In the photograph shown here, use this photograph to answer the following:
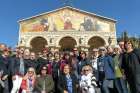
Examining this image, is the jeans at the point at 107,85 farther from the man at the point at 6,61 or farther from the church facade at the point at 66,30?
the church facade at the point at 66,30

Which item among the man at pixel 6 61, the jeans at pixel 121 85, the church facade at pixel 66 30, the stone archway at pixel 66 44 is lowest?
the jeans at pixel 121 85

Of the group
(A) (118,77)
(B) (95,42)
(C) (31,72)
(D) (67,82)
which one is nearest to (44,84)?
(C) (31,72)

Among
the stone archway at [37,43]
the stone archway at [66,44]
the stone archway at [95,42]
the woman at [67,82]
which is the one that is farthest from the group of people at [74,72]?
the stone archway at [66,44]

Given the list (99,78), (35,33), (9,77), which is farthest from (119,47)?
(35,33)

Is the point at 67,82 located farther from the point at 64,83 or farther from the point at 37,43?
the point at 37,43

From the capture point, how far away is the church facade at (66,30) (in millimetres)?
31719

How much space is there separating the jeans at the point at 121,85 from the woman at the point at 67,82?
1.09m

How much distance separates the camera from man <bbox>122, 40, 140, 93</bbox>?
6342 mm

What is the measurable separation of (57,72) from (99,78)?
1303 mm

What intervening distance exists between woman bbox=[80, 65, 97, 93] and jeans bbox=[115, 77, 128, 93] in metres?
0.59

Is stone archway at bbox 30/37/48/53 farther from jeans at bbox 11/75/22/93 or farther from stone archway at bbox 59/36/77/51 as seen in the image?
jeans at bbox 11/75/22/93

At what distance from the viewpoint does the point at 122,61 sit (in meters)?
6.92

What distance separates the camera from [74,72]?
7.92 m

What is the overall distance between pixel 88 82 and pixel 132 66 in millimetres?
1436
